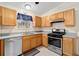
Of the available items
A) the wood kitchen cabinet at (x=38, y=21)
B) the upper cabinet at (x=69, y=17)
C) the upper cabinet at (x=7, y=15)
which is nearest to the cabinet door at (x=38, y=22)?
the wood kitchen cabinet at (x=38, y=21)

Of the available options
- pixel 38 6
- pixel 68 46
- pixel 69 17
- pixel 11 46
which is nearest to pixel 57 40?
pixel 68 46

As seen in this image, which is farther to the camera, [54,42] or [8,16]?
[54,42]

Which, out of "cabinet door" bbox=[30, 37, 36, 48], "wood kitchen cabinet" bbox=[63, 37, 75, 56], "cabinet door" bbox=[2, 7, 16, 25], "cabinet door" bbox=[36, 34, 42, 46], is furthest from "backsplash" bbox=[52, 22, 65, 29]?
"cabinet door" bbox=[2, 7, 16, 25]

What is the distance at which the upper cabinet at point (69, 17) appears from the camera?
1.54 metres

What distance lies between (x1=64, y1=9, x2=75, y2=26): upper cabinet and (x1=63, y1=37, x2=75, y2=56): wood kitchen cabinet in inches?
12.6

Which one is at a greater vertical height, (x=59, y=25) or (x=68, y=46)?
(x=59, y=25)

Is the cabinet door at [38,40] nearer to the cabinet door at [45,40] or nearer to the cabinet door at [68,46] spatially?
the cabinet door at [45,40]

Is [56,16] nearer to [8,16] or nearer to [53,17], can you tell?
[53,17]

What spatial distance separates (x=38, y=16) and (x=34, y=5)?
0.28 metres

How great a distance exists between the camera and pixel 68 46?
5.27 ft

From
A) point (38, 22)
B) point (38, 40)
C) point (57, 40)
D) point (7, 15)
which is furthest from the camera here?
point (57, 40)

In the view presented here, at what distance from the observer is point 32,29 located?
1525 millimetres

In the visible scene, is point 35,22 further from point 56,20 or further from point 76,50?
point 76,50

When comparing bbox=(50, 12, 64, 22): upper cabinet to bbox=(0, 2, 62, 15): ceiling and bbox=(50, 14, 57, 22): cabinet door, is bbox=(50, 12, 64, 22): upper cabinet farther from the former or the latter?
bbox=(0, 2, 62, 15): ceiling
